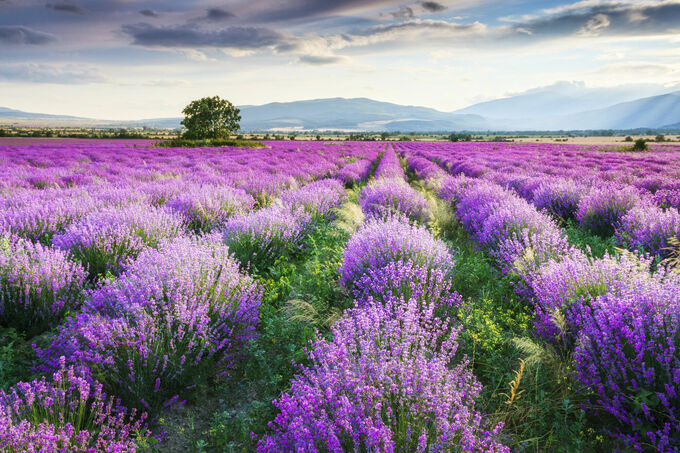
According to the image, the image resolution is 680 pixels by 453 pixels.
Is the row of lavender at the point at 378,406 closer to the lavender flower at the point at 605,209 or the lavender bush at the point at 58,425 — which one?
the lavender bush at the point at 58,425

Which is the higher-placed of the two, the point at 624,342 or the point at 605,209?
the point at 605,209

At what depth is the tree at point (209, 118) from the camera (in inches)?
1987

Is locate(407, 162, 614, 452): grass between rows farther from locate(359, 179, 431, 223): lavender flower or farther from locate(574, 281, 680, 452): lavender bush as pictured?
locate(359, 179, 431, 223): lavender flower

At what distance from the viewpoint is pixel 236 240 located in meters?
4.64

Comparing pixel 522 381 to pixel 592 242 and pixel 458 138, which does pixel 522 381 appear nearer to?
pixel 592 242

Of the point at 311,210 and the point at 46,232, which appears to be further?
the point at 311,210

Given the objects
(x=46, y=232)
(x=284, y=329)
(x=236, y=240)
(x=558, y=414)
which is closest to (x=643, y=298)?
(x=558, y=414)

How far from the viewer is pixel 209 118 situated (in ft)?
171

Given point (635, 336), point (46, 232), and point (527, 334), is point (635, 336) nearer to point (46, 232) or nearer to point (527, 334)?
point (527, 334)

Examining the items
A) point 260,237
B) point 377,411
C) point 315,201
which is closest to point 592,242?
point 315,201

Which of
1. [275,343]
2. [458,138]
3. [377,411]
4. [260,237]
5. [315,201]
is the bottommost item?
[275,343]

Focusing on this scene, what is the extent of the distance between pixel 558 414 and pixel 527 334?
34.9 inches

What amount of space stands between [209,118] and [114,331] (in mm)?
55460

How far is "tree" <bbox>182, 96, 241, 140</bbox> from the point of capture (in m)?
50.5
